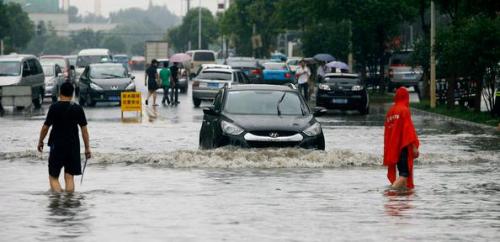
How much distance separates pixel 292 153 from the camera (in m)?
22.7

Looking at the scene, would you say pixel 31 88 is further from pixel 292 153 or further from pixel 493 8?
pixel 292 153

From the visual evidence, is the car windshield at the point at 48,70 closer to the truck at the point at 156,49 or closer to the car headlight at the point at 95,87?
the car headlight at the point at 95,87

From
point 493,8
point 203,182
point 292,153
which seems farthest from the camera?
point 493,8

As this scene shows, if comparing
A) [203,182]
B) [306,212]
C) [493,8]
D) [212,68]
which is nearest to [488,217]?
[306,212]

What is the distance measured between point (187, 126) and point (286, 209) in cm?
2017

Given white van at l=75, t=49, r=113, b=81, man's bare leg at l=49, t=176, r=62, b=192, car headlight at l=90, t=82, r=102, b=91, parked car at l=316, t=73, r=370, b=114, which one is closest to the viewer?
man's bare leg at l=49, t=176, r=62, b=192

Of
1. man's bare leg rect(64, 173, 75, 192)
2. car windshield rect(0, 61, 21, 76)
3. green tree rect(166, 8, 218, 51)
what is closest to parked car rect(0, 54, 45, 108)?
car windshield rect(0, 61, 21, 76)

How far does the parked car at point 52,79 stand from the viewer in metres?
54.2

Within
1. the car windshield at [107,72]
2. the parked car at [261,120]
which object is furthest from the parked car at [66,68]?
the parked car at [261,120]

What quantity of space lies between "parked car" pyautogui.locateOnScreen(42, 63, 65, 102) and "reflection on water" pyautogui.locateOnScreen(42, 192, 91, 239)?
3669cm

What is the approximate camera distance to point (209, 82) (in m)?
51.7

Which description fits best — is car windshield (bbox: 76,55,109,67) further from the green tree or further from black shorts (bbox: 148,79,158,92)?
the green tree

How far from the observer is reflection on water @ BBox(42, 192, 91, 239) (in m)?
13.8

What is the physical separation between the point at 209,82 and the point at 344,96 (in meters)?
7.57
